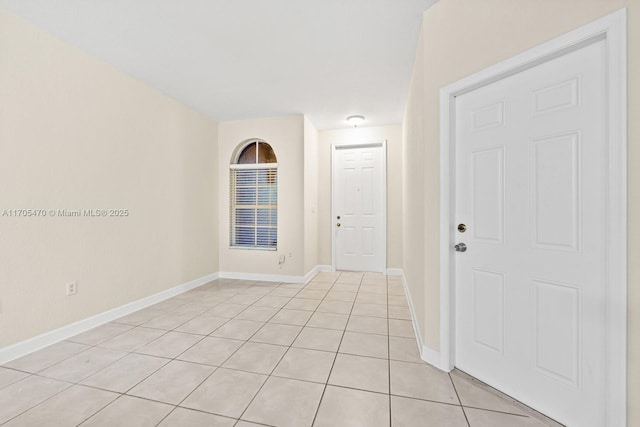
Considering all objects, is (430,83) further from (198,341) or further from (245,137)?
(245,137)

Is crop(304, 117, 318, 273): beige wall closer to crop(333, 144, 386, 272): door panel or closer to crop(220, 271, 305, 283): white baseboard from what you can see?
crop(220, 271, 305, 283): white baseboard

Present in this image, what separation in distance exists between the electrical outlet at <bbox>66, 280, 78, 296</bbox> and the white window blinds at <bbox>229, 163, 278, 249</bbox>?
7.53 feet

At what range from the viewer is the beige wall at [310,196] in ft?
14.3

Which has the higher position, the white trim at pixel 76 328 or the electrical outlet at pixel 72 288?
the electrical outlet at pixel 72 288

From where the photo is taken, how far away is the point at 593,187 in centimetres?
127

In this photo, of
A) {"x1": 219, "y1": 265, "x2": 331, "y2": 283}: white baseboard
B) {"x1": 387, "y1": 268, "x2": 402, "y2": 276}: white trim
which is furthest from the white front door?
{"x1": 387, "y1": 268, "x2": 402, "y2": 276}: white trim

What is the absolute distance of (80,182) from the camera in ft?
Answer: 8.32

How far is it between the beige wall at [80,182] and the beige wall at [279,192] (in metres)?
0.79

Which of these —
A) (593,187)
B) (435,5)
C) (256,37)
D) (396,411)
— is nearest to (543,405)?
Answer: (396,411)

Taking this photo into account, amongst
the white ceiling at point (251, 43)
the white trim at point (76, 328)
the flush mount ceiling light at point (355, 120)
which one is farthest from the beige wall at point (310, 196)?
the white trim at point (76, 328)

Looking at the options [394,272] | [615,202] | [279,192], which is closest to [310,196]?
[279,192]

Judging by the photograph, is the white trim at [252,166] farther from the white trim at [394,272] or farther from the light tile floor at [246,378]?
A: the white trim at [394,272]

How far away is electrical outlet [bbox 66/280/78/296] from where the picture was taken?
2430mm

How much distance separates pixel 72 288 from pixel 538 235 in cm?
373
